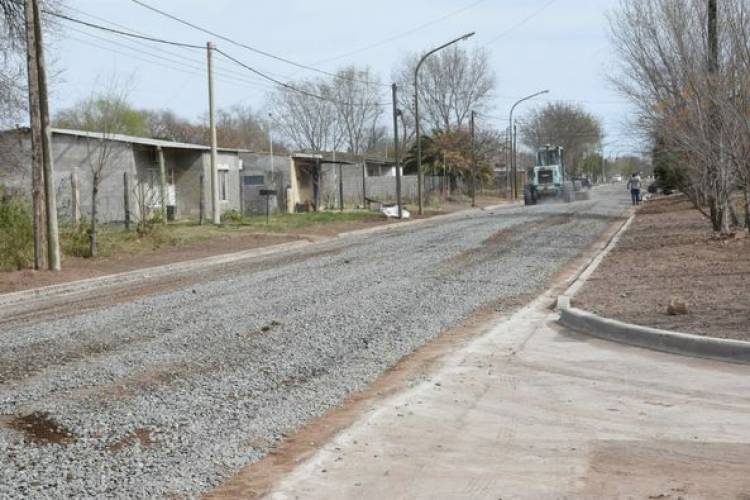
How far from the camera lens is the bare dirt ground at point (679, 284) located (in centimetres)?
958

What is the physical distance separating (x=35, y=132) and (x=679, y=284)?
13229mm

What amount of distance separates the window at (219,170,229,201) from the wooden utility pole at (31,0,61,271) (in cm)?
2256

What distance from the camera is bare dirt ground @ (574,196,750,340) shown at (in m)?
9.58

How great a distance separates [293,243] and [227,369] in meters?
19.6

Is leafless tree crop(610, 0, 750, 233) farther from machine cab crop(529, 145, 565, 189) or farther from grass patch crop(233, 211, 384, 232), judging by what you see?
machine cab crop(529, 145, 565, 189)

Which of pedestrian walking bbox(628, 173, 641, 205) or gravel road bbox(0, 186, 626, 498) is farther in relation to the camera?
pedestrian walking bbox(628, 173, 641, 205)

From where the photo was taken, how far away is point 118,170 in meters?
34.1

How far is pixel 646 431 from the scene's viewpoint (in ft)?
20.0

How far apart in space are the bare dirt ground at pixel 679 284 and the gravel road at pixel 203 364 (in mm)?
1536

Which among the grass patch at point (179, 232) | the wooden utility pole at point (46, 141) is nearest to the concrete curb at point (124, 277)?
the wooden utility pole at point (46, 141)

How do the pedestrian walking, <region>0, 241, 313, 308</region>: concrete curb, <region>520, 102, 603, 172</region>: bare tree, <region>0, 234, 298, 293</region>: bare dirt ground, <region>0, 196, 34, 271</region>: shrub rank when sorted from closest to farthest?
<region>0, 241, 313, 308</region>: concrete curb
<region>0, 234, 298, 293</region>: bare dirt ground
<region>0, 196, 34, 271</region>: shrub
the pedestrian walking
<region>520, 102, 603, 172</region>: bare tree

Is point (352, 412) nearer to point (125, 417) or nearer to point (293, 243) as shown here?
point (125, 417)

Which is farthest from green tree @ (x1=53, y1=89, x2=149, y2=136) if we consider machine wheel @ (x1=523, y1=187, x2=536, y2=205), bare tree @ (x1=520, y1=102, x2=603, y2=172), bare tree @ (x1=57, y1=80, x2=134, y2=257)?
bare tree @ (x1=520, y1=102, x2=603, y2=172)

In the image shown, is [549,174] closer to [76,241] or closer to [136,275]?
[76,241]
